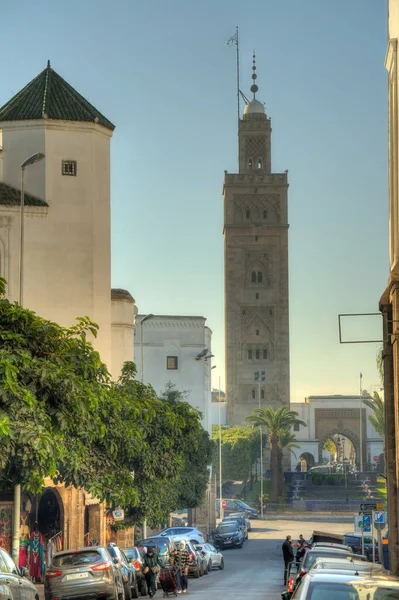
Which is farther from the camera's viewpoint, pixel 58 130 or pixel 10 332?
pixel 58 130

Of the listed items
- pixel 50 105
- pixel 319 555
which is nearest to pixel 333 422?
pixel 50 105

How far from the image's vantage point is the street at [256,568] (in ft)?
105

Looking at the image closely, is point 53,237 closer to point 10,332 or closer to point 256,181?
point 10,332

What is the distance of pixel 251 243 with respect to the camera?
14500 centimetres

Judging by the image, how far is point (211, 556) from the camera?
4778 cm

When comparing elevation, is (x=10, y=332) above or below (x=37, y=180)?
below

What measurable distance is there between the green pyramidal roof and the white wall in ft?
1.03

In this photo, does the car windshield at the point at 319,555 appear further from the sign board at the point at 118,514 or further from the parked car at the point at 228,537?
the parked car at the point at 228,537

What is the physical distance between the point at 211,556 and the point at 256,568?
253 cm

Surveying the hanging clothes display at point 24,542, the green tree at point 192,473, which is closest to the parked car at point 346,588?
the hanging clothes display at point 24,542

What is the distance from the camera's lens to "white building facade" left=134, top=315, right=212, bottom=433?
92312 millimetres

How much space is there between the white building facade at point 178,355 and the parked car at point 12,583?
72.1 meters

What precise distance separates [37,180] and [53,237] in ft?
8.31

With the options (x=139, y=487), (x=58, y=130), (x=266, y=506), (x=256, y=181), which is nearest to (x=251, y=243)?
(x=256, y=181)
